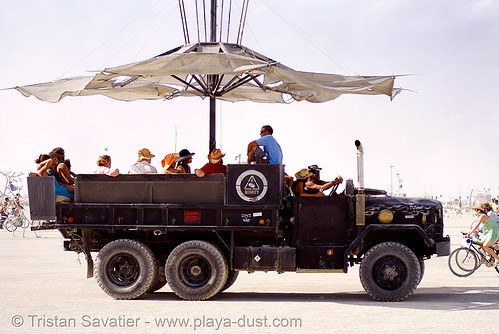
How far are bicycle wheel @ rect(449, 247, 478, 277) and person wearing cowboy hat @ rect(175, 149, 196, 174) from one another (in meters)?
6.56

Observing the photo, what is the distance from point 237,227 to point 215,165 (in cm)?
109

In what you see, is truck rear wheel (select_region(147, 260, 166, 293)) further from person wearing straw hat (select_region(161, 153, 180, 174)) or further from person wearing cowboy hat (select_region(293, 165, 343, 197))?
person wearing cowboy hat (select_region(293, 165, 343, 197))

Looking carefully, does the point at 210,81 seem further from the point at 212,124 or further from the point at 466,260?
the point at 466,260

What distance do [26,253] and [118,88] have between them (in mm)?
9228

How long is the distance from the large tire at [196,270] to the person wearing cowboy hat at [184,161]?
1234 millimetres

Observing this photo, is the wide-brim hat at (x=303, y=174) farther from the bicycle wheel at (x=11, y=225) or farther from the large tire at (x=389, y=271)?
the bicycle wheel at (x=11, y=225)

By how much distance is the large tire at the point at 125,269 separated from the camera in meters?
12.2

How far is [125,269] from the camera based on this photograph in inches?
492

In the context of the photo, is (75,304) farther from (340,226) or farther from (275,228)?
(340,226)

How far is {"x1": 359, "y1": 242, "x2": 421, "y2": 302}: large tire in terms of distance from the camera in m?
11.8

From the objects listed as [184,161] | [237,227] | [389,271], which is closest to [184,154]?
[184,161]

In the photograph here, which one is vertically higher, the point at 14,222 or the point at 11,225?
the point at 14,222

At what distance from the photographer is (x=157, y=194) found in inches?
482

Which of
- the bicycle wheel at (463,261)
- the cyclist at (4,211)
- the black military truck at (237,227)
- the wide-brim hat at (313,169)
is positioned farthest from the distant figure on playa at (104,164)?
the cyclist at (4,211)
